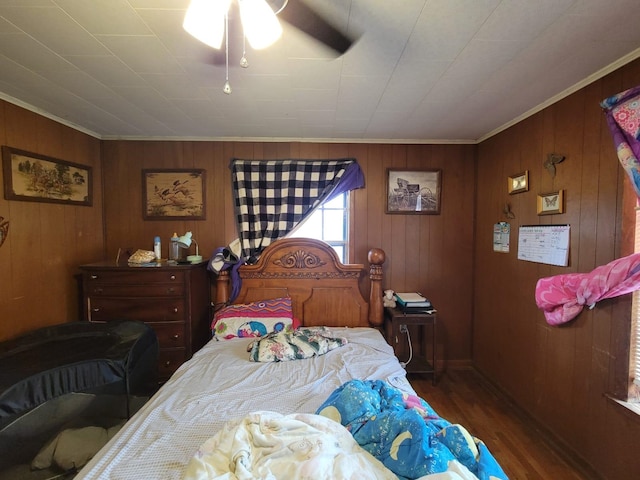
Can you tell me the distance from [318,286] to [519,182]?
1828 mm

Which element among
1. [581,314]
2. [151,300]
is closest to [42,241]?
[151,300]

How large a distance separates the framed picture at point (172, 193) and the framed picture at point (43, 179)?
0.47 meters

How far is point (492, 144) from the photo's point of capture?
2.59 m

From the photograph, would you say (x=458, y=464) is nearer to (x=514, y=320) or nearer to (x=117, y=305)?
(x=514, y=320)

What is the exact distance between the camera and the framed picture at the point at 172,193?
9.02 feet

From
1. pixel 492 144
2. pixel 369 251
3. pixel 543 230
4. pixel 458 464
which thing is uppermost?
pixel 492 144

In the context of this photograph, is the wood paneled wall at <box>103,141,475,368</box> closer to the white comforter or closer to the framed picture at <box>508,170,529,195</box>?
the framed picture at <box>508,170,529,195</box>

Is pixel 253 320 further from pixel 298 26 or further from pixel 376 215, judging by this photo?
pixel 298 26

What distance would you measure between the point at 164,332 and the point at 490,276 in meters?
2.85

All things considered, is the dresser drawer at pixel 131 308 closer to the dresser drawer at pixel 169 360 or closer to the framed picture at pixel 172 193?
the dresser drawer at pixel 169 360

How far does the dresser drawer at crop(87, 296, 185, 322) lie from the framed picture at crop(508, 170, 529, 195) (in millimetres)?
2848

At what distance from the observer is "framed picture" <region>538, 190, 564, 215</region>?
1.84 meters

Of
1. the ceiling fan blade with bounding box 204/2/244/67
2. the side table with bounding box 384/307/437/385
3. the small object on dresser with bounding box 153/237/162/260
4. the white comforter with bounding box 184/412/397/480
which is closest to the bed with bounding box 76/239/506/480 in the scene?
the white comforter with bounding box 184/412/397/480

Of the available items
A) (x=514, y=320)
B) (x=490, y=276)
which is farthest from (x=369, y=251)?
(x=514, y=320)
